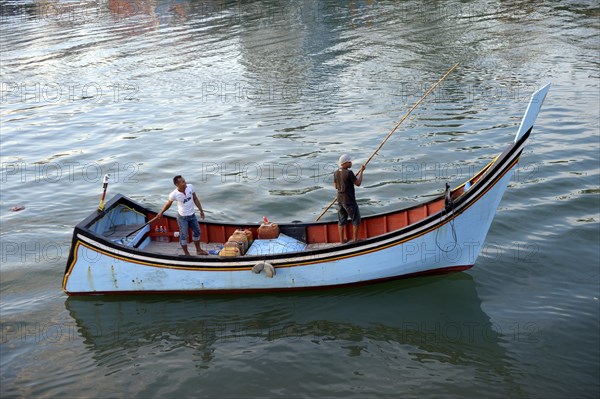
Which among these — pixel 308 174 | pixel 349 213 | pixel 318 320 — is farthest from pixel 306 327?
pixel 308 174

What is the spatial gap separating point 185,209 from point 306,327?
314 cm

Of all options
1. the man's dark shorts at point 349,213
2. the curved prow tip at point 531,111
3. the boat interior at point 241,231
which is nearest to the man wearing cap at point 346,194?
the man's dark shorts at point 349,213

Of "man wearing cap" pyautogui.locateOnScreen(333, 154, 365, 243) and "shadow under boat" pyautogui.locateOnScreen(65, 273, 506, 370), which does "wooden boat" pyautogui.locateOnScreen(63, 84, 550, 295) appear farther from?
"man wearing cap" pyautogui.locateOnScreen(333, 154, 365, 243)

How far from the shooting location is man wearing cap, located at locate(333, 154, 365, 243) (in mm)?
12250

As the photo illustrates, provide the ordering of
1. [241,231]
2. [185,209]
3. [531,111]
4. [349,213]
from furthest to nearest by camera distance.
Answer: [241,231] < [185,209] < [349,213] < [531,111]

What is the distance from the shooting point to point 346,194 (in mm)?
12492

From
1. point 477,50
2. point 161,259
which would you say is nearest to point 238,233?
point 161,259

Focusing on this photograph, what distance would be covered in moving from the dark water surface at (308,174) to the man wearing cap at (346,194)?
3.93 feet

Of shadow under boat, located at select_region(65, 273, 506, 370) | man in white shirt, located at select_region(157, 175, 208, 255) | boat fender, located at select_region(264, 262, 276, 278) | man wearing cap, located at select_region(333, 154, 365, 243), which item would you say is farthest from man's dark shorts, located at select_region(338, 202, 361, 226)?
man in white shirt, located at select_region(157, 175, 208, 255)

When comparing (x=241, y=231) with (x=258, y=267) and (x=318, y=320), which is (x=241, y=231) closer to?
(x=258, y=267)

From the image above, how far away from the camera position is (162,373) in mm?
11000

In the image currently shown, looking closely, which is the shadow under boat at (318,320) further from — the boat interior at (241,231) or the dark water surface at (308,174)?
the boat interior at (241,231)

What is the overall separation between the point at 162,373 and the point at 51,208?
8.47 metres

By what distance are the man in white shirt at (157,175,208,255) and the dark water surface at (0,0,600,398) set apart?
3.70ft
